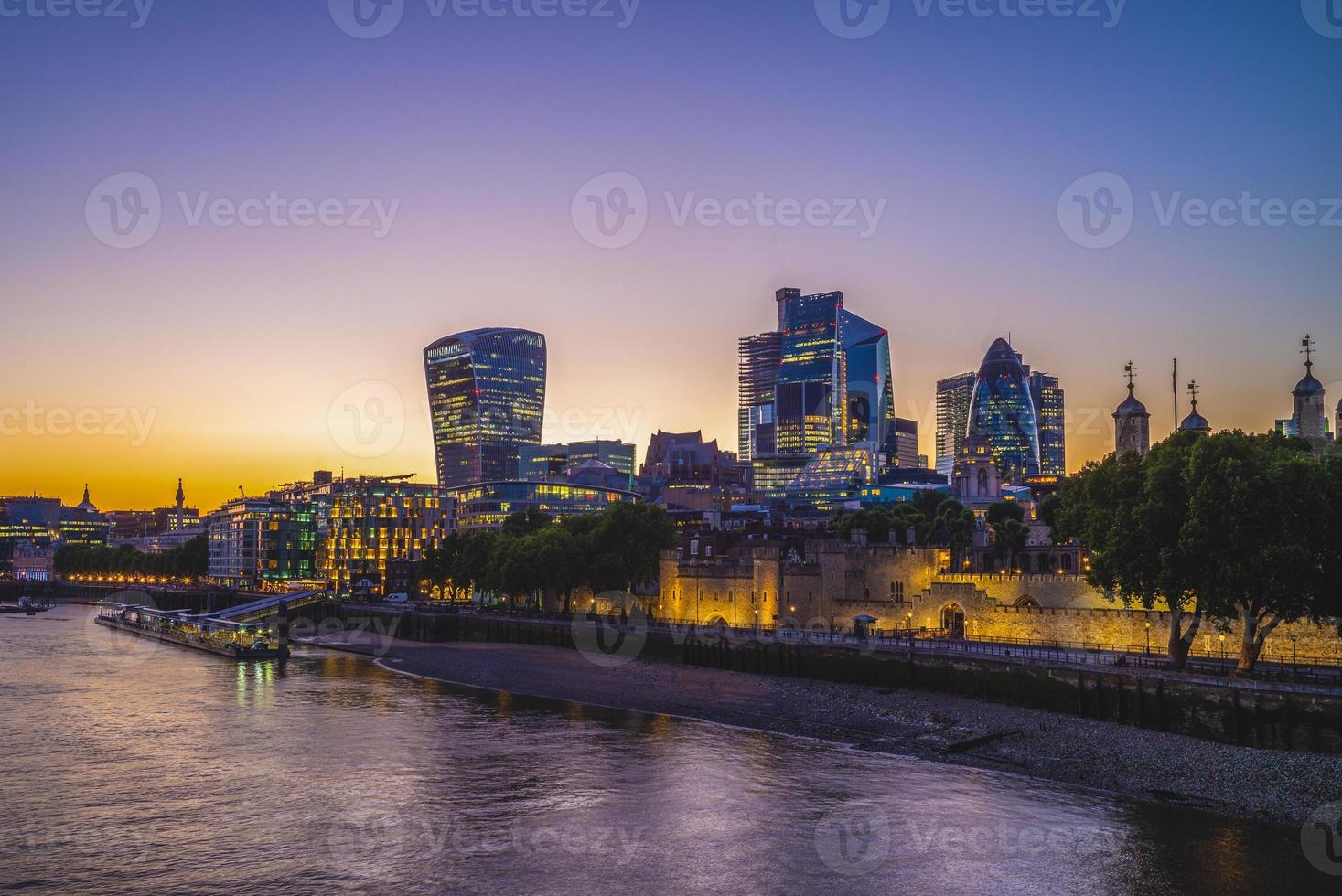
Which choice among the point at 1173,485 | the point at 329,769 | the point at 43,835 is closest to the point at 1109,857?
the point at 1173,485

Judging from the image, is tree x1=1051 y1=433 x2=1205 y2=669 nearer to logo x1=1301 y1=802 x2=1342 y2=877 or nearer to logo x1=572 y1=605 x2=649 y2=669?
logo x1=1301 y1=802 x2=1342 y2=877

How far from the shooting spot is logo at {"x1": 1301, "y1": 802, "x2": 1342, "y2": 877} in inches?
1198

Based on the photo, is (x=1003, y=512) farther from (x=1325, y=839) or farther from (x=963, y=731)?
(x=1325, y=839)

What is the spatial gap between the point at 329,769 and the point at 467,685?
2742cm

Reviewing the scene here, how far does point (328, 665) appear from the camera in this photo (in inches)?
3273

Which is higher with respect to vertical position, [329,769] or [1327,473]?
[1327,473]

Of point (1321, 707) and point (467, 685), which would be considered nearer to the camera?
point (1321, 707)

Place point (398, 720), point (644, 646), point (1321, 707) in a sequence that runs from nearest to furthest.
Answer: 1. point (1321, 707)
2. point (398, 720)
3. point (644, 646)

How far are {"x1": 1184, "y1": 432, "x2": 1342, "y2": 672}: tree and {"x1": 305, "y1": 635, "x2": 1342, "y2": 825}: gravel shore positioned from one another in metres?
6.83

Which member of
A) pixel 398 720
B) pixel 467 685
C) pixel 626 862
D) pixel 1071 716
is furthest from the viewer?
pixel 467 685

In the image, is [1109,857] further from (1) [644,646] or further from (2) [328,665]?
(2) [328,665]

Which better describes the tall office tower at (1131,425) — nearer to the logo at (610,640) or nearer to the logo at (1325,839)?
the logo at (610,640)

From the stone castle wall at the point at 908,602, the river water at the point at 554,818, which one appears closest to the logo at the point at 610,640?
the stone castle wall at the point at 908,602

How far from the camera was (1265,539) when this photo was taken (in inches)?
1730
